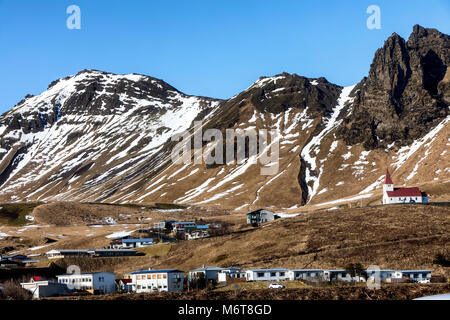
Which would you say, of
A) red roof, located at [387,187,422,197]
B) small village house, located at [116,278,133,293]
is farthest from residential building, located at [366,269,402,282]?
red roof, located at [387,187,422,197]

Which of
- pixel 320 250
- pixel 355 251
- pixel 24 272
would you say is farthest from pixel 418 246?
pixel 24 272

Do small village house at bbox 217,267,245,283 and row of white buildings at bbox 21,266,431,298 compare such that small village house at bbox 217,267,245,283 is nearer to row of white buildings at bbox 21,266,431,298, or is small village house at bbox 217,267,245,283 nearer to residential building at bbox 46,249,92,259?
row of white buildings at bbox 21,266,431,298

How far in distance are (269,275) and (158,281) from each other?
15.6m

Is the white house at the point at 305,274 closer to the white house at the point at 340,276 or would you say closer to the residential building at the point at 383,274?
the white house at the point at 340,276

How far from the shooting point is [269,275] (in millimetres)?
75750

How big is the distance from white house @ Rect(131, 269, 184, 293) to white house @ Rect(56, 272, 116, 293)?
4.07 m

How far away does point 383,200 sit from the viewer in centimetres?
16575

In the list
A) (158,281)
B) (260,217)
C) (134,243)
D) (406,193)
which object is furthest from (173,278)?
(406,193)

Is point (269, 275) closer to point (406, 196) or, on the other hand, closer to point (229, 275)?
point (229, 275)

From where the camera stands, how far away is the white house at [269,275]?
7512 cm

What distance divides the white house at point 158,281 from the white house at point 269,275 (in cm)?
1054

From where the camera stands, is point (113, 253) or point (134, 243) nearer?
point (113, 253)
